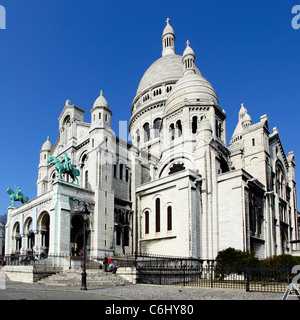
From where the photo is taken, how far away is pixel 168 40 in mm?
68312

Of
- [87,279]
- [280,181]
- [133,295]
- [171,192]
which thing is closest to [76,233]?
[171,192]

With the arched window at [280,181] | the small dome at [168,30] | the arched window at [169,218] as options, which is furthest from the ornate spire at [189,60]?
the arched window at [169,218]

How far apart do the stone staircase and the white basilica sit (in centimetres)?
472

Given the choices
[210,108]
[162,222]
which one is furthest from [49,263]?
[210,108]

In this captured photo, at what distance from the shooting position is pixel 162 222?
34.3 meters

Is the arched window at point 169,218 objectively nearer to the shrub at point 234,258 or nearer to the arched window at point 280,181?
the shrub at point 234,258

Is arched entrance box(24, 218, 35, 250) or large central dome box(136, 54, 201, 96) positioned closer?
arched entrance box(24, 218, 35, 250)

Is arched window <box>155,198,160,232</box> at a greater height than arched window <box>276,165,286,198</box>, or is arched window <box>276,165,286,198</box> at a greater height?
arched window <box>276,165,286,198</box>

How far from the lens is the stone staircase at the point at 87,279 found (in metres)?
21.2

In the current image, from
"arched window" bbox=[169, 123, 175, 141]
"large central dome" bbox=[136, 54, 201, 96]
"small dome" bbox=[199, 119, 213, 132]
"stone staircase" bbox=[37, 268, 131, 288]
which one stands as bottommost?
"stone staircase" bbox=[37, 268, 131, 288]

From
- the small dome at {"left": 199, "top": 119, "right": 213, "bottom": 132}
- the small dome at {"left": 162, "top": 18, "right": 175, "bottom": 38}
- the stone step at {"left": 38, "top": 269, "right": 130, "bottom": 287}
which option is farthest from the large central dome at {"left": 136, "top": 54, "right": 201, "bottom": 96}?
the stone step at {"left": 38, "top": 269, "right": 130, "bottom": 287}

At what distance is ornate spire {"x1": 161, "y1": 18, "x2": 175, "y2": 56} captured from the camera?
67.1 metres

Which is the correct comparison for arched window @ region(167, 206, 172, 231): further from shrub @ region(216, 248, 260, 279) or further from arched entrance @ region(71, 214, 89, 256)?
arched entrance @ region(71, 214, 89, 256)

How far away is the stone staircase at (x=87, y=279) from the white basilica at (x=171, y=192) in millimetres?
4716
